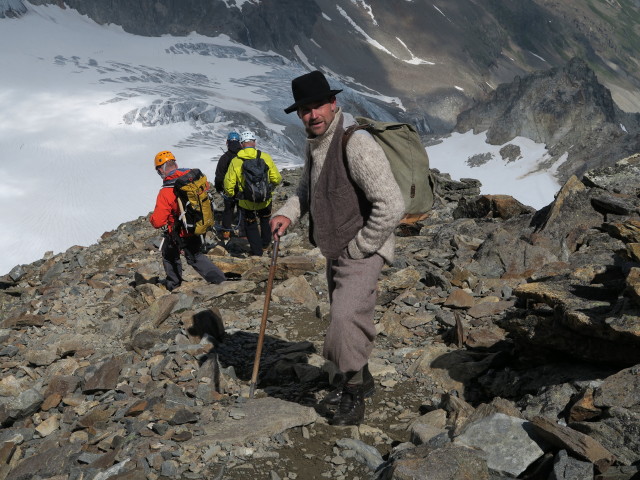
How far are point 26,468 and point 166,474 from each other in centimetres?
148

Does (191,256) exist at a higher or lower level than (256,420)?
lower

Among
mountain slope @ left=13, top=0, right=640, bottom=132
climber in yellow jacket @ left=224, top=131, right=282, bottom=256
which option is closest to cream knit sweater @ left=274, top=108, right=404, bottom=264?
climber in yellow jacket @ left=224, top=131, right=282, bottom=256

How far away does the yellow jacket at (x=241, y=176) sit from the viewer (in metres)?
11.7

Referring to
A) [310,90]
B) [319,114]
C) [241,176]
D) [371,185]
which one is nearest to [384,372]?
[371,185]

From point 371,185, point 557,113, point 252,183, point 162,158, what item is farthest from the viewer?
point 557,113

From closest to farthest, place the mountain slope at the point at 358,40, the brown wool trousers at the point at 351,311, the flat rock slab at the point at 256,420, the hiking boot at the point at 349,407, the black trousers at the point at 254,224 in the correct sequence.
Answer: the brown wool trousers at the point at 351,311, the flat rock slab at the point at 256,420, the hiking boot at the point at 349,407, the black trousers at the point at 254,224, the mountain slope at the point at 358,40

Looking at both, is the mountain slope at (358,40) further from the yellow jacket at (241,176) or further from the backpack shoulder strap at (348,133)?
the backpack shoulder strap at (348,133)

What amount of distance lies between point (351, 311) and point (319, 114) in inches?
56.8

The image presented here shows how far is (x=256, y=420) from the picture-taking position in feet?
16.3

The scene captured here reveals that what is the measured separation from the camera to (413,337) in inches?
284

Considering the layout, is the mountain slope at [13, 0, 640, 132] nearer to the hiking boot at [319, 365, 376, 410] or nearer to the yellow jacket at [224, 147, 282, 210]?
the yellow jacket at [224, 147, 282, 210]

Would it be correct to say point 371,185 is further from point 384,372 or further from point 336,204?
point 384,372

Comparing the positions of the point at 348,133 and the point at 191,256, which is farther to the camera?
the point at 191,256

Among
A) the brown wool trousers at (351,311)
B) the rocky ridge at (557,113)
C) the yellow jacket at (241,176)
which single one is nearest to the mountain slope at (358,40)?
the rocky ridge at (557,113)
